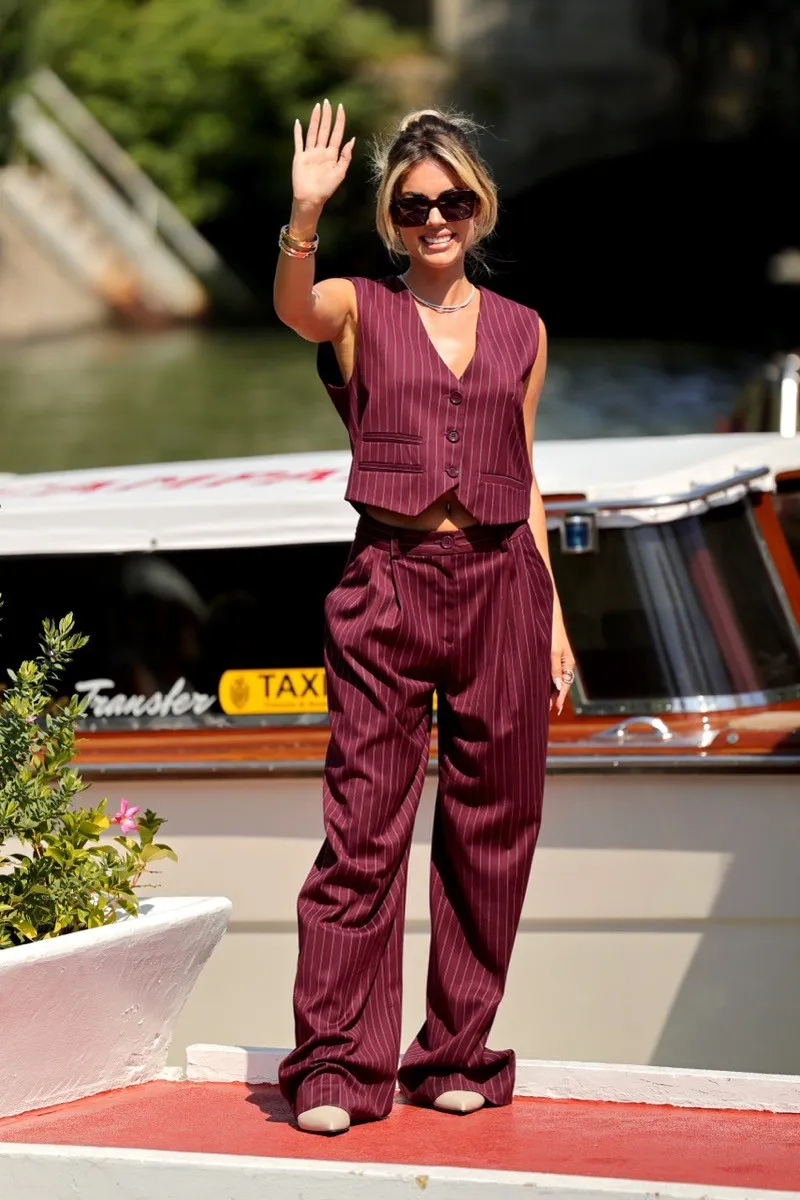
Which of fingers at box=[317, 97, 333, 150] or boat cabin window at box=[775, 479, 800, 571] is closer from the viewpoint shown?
fingers at box=[317, 97, 333, 150]

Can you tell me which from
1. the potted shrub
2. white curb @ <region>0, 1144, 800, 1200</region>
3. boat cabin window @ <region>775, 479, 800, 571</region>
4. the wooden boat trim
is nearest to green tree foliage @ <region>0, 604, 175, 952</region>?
the potted shrub

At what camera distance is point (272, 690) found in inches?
210

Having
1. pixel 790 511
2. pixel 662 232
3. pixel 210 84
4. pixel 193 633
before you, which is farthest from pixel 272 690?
pixel 662 232

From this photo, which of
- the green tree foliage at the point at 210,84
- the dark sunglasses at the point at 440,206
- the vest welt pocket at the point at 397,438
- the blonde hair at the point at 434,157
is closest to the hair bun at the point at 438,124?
the blonde hair at the point at 434,157

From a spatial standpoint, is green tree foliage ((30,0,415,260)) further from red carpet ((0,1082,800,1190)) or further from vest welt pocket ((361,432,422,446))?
red carpet ((0,1082,800,1190))

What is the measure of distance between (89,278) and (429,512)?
2797 centimetres

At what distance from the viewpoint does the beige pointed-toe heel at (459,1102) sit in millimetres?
3463

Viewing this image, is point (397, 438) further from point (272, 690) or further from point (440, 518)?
point (272, 690)

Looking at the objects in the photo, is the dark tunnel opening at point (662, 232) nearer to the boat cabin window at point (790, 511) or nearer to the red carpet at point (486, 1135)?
the boat cabin window at point (790, 511)

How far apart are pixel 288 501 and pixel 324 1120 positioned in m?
2.37

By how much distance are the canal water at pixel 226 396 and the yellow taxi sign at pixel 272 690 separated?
1424cm

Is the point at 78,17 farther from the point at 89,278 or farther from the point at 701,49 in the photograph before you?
the point at 701,49

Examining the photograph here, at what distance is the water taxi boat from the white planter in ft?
4.90

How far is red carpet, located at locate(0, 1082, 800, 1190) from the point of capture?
10.1 ft
